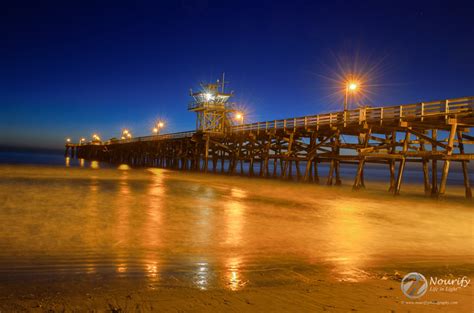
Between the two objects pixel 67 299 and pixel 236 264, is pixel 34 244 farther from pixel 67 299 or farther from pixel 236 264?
pixel 236 264

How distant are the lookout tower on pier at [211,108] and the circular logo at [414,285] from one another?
131 ft

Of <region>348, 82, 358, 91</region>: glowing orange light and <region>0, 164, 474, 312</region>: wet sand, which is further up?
<region>348, 82, 358, 91</region>: glowing orange light

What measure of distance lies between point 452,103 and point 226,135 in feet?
87.6

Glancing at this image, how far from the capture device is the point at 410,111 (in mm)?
19141

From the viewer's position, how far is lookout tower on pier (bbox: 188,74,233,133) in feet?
150

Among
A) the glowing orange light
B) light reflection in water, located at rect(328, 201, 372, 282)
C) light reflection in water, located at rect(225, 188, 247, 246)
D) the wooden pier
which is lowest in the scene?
light reflection in water, located at rect(328, 201, 372, 282)

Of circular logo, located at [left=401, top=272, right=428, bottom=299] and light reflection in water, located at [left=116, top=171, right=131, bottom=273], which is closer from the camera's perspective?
circular logo, located at [left=401, top=272, right=428, bottom=299]

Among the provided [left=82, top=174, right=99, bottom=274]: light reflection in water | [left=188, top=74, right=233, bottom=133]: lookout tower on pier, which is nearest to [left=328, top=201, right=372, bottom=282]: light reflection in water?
[left=82, top=174, right=99, bottom=274]: light reflection in water

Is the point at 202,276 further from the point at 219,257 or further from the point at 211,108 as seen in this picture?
the point at 211,108

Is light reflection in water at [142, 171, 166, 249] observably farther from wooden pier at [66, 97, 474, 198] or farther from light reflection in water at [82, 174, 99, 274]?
wooden pier at [66, 97, 474, 198]

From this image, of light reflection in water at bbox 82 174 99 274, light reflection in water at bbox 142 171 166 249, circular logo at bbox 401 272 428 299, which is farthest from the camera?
light reflection in water at bbox 142 171 166 249

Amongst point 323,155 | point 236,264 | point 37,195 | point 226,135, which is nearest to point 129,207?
point 37,195

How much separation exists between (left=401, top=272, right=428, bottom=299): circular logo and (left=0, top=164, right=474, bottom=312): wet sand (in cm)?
13

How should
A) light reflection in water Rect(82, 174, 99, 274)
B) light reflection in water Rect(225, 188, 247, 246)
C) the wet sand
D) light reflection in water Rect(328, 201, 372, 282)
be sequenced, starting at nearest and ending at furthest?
the wet sand → light reflection in water Rect(82, 174, 99, 274) → light reflection in water Rect(328, 201, 372, 282) → light reflection in water Rect(225, 188, 247, 246)
